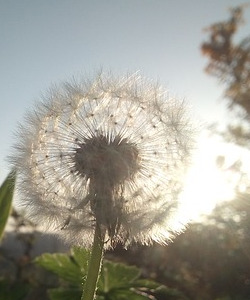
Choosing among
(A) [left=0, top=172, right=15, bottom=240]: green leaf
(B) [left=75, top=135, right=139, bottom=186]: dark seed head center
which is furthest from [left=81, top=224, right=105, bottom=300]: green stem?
(A) [left=0, top=172, right=15, bottom=240]: green leaf

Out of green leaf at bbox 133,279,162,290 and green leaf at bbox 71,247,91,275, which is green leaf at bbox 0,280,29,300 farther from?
green leaf at bbox 133,279,162,290

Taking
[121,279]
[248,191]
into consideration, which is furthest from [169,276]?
[121,279]

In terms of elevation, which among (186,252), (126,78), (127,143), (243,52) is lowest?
(127,143)

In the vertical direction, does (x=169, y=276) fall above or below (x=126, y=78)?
above

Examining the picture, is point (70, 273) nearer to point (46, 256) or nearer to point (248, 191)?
point (46, 256)

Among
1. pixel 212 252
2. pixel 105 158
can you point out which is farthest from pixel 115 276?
pixel 212 252

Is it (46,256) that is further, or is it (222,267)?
(222,267)
